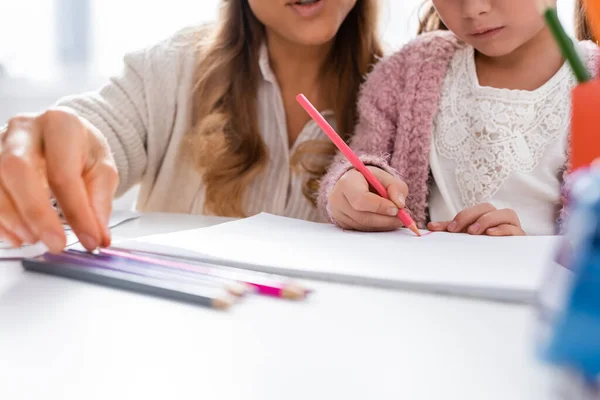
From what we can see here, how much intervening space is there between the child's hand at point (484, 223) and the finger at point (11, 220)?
1.02 feet

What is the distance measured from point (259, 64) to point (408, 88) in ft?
0.67

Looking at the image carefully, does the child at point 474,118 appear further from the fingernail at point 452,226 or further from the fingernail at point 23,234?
the fingernail at point 23,234

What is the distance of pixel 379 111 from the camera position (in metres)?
0.68

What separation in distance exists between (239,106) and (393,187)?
311 mm

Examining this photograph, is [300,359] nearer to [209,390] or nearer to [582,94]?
[209,390]

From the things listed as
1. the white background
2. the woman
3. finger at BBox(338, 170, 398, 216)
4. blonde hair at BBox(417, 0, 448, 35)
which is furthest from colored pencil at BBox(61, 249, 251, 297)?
the white background

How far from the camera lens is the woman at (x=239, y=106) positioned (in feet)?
2.29

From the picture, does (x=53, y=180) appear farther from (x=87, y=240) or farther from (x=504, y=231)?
(x=504, y=231)

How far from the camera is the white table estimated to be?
205 millimetres

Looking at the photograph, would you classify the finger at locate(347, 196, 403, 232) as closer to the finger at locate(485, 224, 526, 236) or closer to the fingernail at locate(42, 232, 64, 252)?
the finger at locate(485, 224, 526, 236)

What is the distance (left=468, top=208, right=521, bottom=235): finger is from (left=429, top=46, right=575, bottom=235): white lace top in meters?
0.11

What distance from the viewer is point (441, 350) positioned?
0.24 m

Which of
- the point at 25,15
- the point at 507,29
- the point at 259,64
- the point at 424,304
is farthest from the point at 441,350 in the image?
the point at 25,15

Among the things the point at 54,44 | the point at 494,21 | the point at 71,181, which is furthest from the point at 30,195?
the point at 54,44
